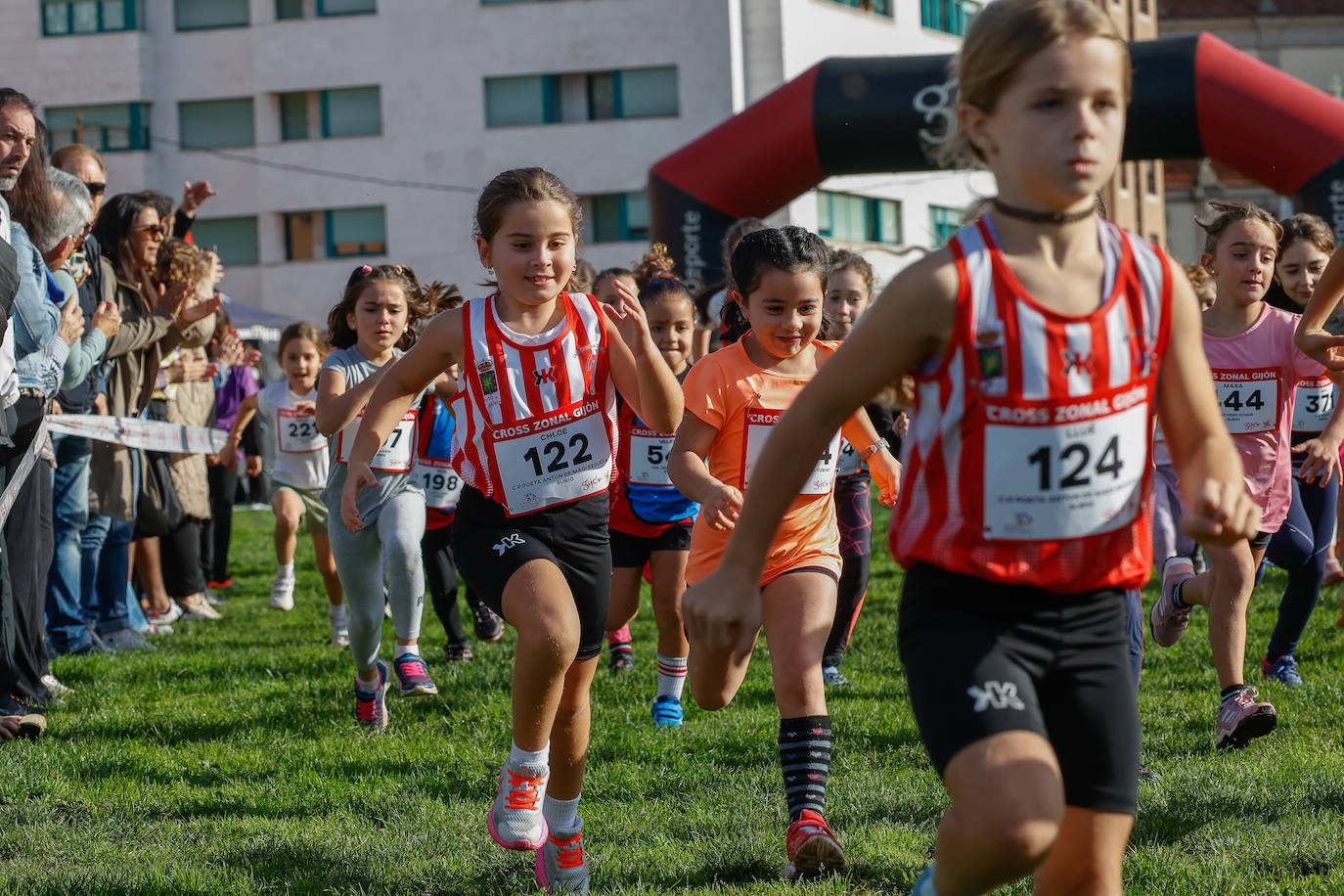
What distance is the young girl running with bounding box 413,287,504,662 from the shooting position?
807cm

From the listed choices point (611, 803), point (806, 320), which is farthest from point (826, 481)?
point (611, 803)

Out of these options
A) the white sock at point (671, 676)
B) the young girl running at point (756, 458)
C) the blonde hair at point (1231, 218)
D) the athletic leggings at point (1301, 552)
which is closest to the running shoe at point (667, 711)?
the white sock at point (671, 676)

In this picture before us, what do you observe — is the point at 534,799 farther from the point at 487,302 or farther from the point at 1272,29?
the point at 1272,29

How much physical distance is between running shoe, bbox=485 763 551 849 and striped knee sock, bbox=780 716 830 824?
75 centimetres

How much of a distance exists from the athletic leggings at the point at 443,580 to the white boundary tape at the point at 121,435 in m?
1.78

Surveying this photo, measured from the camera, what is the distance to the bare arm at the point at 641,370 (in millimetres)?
4379

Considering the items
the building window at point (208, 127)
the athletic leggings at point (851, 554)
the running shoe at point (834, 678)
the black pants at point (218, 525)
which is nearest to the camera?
the athletic leggings at point (851, 554)

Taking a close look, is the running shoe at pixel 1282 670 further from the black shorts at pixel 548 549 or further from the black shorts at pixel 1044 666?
the black shorts at pixel 1044 666

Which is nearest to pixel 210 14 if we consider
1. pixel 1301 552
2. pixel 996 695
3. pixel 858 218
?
pixel 858 218

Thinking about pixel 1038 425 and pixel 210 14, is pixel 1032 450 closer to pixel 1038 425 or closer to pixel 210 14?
pixel 1038 425

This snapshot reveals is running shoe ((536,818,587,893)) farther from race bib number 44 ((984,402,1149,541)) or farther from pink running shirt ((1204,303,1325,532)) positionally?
pink running shirt ((1204,303,1325,532))

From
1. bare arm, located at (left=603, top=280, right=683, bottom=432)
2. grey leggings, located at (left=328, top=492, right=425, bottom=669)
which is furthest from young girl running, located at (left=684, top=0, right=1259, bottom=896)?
grey leggings, located at (left=328, top=492, right=425, bottom=669)

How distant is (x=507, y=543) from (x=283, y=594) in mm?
6834

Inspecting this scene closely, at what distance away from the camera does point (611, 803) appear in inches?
203
